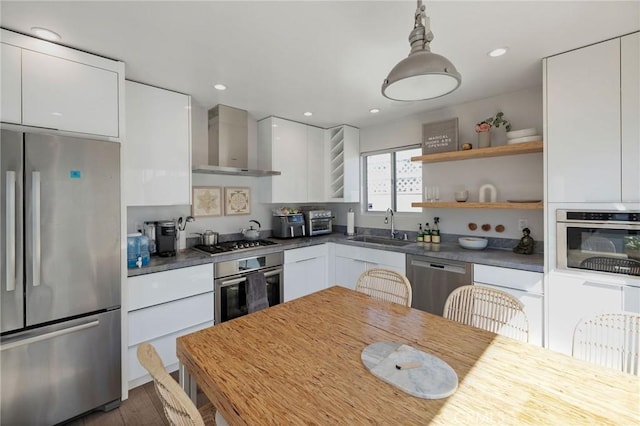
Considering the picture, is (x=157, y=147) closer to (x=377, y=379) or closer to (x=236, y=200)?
(x=236, y=200)

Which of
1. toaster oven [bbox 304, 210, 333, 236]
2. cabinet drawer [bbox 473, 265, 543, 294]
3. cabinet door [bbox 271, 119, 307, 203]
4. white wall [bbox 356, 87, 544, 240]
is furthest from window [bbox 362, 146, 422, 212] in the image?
cabinet drawer [bbox 473, 265, 543, 294]

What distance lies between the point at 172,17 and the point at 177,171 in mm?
1286

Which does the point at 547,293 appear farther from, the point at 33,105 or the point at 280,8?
the point at 33,105

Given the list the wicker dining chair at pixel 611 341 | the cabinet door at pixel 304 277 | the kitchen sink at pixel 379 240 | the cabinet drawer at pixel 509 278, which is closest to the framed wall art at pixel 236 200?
the cabinet door at pixel 304 277

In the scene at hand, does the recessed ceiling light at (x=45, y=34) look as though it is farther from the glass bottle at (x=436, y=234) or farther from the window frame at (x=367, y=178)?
the glass bottle at (x=436, y=234)

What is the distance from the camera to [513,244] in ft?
8.96

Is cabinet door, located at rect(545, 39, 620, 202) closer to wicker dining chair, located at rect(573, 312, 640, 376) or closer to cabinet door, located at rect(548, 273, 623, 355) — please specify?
cabinet door, located at rect(548, 273, 623, 355)

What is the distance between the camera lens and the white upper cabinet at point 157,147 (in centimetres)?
225

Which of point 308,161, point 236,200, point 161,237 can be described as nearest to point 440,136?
point 308,161

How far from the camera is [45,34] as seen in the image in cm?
165

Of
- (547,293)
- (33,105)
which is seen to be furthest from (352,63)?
(547,293)

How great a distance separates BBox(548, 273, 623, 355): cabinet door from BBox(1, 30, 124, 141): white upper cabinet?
3228 millimetres

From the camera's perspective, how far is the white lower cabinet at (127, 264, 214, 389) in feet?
6.75

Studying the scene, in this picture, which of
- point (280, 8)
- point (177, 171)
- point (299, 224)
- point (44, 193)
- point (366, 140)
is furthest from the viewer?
point (366, 140)
